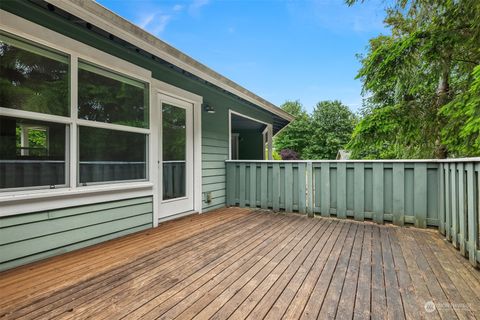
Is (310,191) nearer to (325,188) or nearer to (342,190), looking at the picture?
(325,188)

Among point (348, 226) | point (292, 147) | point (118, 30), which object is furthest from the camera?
point (292, 147)

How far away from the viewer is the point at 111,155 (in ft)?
10.0

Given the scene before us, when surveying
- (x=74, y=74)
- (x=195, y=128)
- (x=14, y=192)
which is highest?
(x=74, y=74)

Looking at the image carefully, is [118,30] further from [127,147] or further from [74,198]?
[74,198]

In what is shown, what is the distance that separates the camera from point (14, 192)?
2168mm

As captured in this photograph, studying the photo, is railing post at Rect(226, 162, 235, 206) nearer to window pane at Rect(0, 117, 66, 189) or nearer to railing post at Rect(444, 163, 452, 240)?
window pane at Rect(0, 117, 66, 189)

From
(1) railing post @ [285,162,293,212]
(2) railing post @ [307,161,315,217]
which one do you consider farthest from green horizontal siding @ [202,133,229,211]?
(2) railing post @ [307,161,315,217]

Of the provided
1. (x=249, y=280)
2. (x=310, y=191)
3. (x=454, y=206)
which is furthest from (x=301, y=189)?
(x=249, y=280)

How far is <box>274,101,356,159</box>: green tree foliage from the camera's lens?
20.7 meters

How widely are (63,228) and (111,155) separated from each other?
3.14 ft

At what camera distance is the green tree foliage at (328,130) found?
67.8 feet

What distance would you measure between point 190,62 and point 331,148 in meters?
19.1

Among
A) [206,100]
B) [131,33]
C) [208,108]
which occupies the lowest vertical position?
[208,108]

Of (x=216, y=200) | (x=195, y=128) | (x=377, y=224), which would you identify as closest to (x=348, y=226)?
(x=377, y=224)
